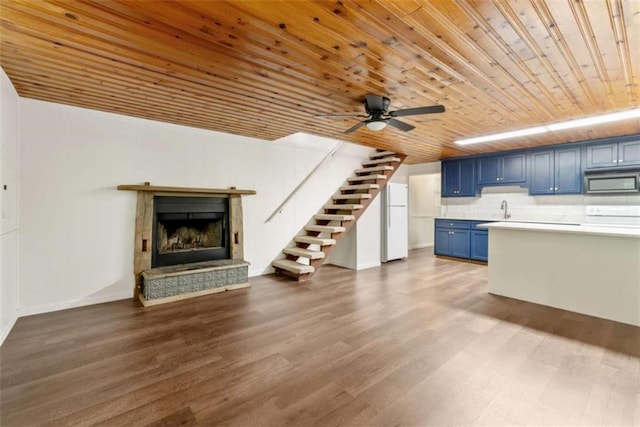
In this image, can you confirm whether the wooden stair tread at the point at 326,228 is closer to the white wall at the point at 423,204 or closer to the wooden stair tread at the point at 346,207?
the wooden stair tread at the point at 346,207

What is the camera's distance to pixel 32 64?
2.45 meters

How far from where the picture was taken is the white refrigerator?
6160 mm

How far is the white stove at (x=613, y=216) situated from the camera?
4773 mm

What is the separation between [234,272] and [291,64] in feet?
9.87

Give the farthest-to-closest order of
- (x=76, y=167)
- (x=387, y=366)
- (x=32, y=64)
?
1. (x=76, y=167)
2. (x=32, y=64)
3. (x=387, y=366)

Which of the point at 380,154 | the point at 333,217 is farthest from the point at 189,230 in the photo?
the point at 380,154

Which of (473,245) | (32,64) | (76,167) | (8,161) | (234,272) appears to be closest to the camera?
(32,64)

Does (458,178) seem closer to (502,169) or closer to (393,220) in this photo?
(502,169)

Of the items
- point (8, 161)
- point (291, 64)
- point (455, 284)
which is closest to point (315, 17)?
point (291, 64)

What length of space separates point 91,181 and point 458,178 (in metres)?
6.89

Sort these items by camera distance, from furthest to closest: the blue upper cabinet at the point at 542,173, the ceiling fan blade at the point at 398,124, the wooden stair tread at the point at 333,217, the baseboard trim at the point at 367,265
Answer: the baseboard trim at the point at 367,265 → the blue upper cabinet at the point at 542,173 → the wooden stair tread at the point at 333,217 → the ceiling fan blade at the point at 398,124

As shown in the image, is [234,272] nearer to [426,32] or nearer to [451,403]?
[451,403]

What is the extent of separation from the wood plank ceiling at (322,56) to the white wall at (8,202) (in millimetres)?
257

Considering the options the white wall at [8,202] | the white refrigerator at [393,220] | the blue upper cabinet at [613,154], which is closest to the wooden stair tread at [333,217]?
the white refrigerator at [393,220]
